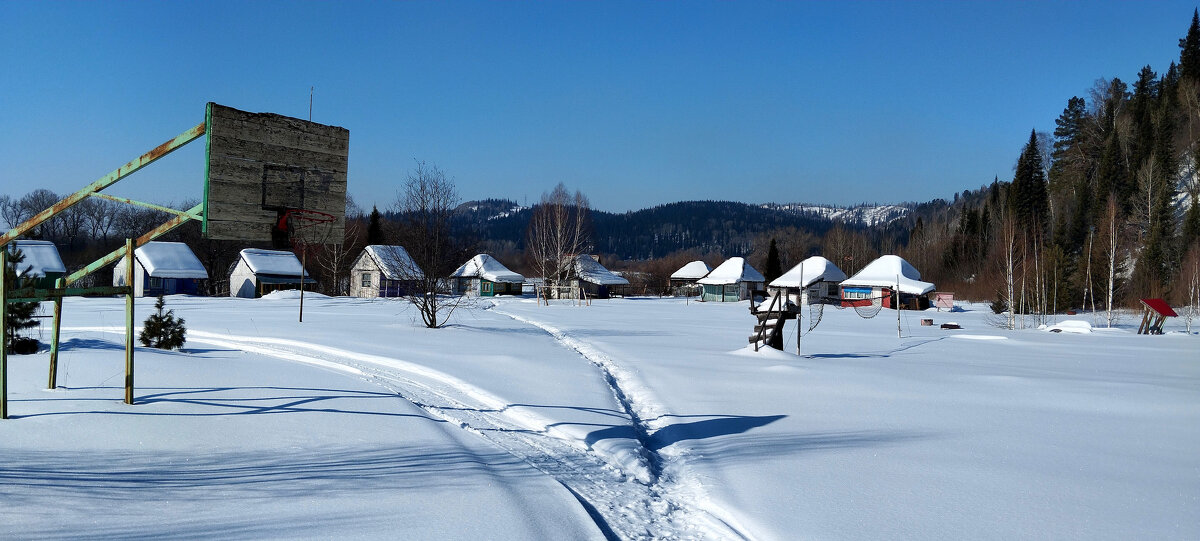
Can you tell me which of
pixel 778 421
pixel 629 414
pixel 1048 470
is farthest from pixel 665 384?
pixel 1048 470

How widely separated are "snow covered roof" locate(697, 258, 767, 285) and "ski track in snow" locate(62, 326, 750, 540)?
46.4m

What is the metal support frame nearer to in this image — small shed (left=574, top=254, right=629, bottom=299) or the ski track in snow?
the ski track in snow

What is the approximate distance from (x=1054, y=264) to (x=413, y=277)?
115ft

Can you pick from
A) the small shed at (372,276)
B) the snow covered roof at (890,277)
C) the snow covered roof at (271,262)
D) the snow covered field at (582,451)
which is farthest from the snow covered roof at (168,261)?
the snow covered roof at (890,277)

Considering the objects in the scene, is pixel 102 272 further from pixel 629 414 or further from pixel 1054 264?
pixel 1054 264

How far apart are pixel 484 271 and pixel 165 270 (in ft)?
78.3

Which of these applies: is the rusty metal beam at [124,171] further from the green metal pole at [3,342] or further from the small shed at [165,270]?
the small shed at [165,270]

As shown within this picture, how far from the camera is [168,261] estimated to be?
50.7 m

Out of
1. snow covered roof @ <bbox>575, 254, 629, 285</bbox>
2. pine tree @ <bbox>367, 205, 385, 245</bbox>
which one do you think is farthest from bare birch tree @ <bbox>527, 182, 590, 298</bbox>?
pine tree @ <bbox>367, 205, 385, 245</bbox>

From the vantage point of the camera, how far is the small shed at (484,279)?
61500 mm

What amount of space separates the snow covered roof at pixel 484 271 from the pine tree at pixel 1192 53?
5879 centimetres

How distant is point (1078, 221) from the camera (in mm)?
56000

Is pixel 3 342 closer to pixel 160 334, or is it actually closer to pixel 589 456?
pixel 589 456

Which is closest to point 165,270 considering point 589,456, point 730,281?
point 730,281
